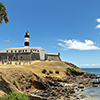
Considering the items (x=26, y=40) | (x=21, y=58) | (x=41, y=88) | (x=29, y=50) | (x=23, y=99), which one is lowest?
(x=41, y=88)

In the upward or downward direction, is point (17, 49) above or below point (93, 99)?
above

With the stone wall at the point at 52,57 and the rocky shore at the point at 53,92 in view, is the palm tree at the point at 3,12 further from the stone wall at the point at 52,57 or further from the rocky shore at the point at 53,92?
the stone wall at the point at 52,57

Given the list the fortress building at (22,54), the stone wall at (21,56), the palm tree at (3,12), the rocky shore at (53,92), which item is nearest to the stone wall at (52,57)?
the fortress building at (22,54)

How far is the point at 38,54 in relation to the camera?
212 feet

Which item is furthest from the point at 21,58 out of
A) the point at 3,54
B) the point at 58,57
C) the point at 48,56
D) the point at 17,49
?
the point at 58,57

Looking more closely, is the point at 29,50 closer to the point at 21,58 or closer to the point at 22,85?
the point at 21,58

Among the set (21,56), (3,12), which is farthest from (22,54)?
(3,12)

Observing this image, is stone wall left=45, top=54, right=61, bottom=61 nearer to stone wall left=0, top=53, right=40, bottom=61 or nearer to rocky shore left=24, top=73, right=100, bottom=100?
stone wall left=0, top=53, right=40, bottom=61

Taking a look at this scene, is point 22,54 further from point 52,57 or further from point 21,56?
point 52,57

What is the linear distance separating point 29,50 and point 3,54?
14736 mm

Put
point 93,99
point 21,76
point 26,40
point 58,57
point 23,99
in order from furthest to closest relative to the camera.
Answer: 1. point 58,57
2. point 26,40
3. point 21,76
4. point 93,99
5. point 23,99

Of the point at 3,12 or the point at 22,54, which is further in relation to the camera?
the point at 22,54

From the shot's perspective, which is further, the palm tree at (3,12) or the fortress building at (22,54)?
the fortress building at (22,54)

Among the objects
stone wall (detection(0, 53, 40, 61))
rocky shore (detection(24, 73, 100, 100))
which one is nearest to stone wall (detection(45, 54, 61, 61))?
stone wall (detection(0, 53, 40, 61))
